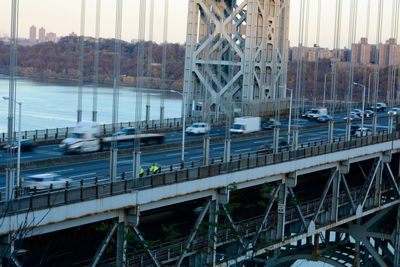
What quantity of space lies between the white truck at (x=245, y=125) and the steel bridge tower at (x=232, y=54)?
4510 mm

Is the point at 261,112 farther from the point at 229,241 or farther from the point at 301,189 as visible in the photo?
the point at 229,241

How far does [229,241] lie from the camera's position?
1877 cm

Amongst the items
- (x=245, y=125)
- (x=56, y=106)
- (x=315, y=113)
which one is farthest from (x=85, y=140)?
(x=56, y=106)

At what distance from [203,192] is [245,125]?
15.3 metres

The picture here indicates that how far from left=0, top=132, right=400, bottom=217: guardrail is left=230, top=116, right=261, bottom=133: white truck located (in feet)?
27.2

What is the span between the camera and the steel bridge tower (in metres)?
39.0

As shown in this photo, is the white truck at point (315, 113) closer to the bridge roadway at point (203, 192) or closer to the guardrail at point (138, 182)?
the bridge roadway at point (203, 192)

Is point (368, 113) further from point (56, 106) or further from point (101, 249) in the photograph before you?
point (101, 249)

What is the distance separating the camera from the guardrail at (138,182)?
12626mm

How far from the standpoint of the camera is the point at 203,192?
17672mm

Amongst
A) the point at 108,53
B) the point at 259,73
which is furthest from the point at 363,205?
the point at 259,73

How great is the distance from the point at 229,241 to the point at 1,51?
7.92 metres

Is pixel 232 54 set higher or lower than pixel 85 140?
higher

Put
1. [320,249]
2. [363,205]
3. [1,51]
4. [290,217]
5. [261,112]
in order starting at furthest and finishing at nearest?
1. [261,112]
2. [320,249]
3. [363,205]
4. [290,217]
5. [1,51]
